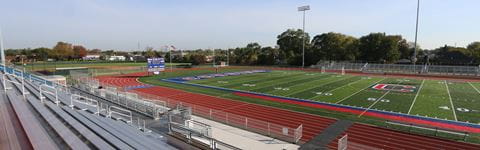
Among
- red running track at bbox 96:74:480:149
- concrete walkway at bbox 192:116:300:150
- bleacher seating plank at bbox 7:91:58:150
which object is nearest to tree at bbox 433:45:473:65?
red running track at bbox 96:74:480:149

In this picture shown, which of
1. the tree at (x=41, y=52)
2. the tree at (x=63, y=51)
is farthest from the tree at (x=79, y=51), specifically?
the tree at (x=41, y=52)

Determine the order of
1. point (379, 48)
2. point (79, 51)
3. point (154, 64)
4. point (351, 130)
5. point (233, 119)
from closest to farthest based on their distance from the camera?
1. point (351, 130)
2. point (233, 119)
3. point (154, 64)
4. point (379, 48)
5. point (79, 51)

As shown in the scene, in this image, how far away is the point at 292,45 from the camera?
263 ft

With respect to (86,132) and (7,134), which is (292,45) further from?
(7,134)

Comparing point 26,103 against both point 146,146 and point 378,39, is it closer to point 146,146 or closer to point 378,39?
point 146,146

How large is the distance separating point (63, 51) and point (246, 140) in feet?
465

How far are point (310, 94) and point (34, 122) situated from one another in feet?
71.3

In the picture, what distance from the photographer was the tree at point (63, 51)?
11589cm

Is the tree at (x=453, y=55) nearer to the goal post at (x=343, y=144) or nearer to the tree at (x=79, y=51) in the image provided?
the goal post at (x=343, y=144)

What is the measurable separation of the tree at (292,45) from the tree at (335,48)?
3.93 metres

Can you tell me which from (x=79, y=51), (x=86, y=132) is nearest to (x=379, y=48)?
(x=86, y=132)

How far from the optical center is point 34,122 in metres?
6.82

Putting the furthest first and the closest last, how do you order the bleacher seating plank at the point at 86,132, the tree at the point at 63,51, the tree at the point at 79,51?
the tree at the point at 79,51, the tree at the point at 63,51, the bleacher seating plank at the point at 86,132

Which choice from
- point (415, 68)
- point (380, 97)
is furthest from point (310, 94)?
point (415, 68)
